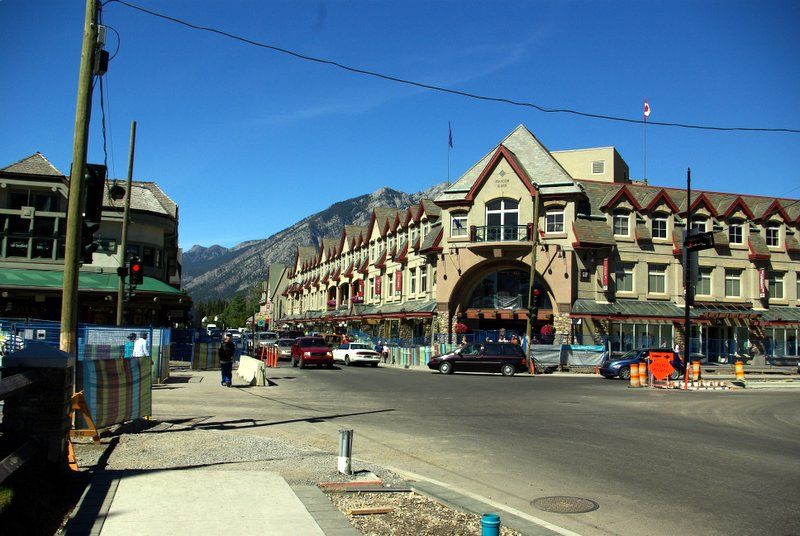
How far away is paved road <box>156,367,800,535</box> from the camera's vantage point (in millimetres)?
7469

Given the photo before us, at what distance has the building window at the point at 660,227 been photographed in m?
44.8

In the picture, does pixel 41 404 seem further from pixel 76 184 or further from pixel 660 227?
pixel 660 227

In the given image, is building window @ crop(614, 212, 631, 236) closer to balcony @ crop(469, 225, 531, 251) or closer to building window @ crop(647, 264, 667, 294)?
building window @ crop(647, 264, 667, 294)

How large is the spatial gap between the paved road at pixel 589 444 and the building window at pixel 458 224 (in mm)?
23197

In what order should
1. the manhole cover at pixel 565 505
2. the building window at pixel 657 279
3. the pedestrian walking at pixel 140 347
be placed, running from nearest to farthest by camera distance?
the manhole cover at pixel 565 505 < the pedestrian walking at pixel 140 347 < the building window at pixel 657 279

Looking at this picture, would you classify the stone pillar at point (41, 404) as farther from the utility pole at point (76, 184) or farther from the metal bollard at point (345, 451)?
the metal bollard at point (345, 451)

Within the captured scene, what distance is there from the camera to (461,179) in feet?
152

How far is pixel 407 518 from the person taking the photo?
6730 millimetres

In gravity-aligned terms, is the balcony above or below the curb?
above

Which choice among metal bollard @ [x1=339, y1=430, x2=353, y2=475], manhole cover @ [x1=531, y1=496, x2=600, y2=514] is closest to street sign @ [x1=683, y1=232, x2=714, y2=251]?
manhole cover @ [x1=531, y1=496, x2=600, y2=514]

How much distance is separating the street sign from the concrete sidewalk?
909 inches

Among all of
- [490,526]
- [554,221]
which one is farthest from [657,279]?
[490,526]

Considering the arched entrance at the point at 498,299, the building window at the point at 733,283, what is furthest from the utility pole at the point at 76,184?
the building window at the point at 733,283

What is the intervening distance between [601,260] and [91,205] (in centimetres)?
3644
